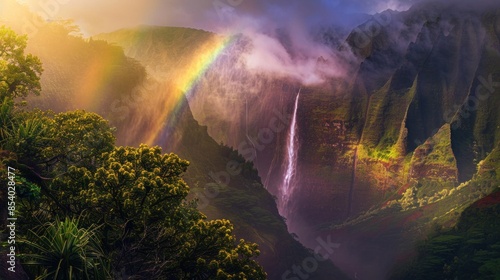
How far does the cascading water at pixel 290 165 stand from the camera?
17325cm

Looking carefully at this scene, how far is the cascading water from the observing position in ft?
568

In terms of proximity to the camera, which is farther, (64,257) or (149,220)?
(149,220)

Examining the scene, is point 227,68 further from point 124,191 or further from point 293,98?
point 124,191

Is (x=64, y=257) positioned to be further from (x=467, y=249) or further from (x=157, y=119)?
(x=467, y=249)

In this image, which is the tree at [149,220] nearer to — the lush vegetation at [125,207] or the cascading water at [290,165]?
the lush vegetation at [125,207]

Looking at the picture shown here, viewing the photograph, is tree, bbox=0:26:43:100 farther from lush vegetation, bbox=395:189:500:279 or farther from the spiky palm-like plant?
lush vegetation, bbox=395:189:500:279

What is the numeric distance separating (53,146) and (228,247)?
34.4 feet

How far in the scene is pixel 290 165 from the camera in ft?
590

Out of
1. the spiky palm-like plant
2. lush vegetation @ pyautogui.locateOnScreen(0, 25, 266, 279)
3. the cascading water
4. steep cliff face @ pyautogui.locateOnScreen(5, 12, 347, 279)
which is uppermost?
the cascading water

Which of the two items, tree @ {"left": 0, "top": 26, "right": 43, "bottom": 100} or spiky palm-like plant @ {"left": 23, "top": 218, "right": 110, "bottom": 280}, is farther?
tree @ {"left": 0, "top": 26, "right": 43, "bottom": 100}

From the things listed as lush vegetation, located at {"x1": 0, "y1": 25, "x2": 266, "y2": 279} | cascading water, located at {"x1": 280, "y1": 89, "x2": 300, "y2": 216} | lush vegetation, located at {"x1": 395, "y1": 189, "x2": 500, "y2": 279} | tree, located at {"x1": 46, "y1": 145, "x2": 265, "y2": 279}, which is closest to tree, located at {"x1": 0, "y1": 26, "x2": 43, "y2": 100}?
lush vegetation, located at {"x1": 0, "y1": 25, "x2": 266, "y2": 279}

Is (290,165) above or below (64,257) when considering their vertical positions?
above

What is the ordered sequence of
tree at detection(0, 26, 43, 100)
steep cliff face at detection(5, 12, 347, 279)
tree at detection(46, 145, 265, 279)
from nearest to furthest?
tree at detection(46, 145, 265, 279) → tree at detection(0, 26, 43, 100) → steep cliff face at detection(5, 12, 347, 279)

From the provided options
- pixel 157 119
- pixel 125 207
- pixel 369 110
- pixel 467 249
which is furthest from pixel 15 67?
pixel 369 110
